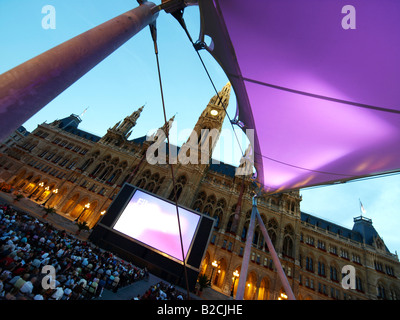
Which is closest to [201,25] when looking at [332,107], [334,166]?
[332,107]

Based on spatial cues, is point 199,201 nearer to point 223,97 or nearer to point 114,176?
point 114,176

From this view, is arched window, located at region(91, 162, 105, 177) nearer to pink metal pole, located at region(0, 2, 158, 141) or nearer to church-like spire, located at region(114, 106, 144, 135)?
church-like spire, located at region(114, 106, 144, 135)

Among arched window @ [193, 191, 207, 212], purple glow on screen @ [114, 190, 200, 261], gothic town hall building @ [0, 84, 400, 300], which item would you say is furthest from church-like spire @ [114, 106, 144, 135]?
purple glow on screen @ [114, 190, 200, 261]

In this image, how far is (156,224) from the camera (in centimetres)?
1611

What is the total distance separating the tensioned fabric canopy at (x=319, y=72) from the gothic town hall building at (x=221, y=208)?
807 inches

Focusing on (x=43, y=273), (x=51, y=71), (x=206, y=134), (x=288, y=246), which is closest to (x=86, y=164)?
(x=206, y=134)

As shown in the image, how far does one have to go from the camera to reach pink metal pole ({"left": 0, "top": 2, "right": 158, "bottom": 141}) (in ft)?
4.65

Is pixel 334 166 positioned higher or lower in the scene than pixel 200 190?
lower

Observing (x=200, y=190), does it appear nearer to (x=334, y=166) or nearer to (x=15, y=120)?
(x=334, y=166)

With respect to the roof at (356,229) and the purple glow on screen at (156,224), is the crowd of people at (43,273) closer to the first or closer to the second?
the purple glow on screen at (156,224)

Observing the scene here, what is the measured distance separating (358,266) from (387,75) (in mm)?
35662

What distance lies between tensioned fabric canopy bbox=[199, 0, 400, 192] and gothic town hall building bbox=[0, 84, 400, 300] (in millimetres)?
20493

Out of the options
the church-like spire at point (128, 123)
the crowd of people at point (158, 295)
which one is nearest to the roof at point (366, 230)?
the crowd of people at point (158, 295)
